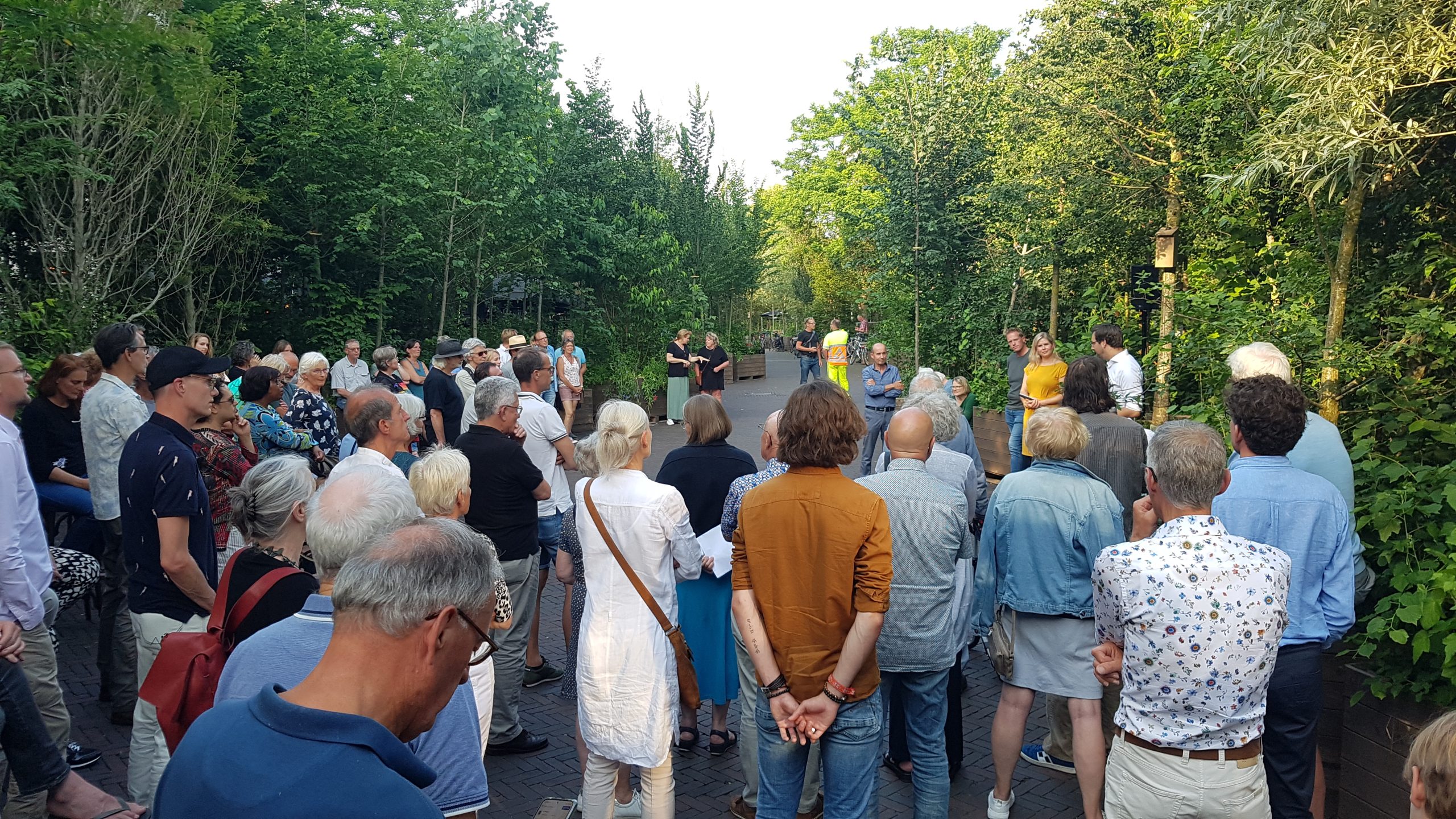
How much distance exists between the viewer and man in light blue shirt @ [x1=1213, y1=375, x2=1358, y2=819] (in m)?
3.28

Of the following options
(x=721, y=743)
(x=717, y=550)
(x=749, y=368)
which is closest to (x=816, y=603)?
(x=717, y=550)

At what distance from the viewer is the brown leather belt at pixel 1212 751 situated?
2.82 m

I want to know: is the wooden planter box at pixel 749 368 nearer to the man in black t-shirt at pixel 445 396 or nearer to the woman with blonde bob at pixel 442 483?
the man in black t-shirt at pixel 445 396

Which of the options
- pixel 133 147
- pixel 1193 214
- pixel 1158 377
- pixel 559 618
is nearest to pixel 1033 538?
pixel 559 618

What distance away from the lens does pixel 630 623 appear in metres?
3.90

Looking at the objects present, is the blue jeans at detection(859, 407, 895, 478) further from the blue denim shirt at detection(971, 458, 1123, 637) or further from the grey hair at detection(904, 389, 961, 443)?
the blue denim shirt at detection(971, 458, 1123, 637)

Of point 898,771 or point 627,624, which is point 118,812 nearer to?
point 627,624

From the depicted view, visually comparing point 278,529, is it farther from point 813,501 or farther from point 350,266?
point 350,266

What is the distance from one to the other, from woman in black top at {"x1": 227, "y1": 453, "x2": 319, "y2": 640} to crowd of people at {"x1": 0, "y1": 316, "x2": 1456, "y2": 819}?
0.4 inches

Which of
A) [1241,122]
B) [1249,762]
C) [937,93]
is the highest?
[937,93]

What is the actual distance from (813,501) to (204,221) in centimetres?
1247

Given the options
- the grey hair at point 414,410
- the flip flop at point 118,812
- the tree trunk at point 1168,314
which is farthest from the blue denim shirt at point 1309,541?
the grey hair at point 414,410

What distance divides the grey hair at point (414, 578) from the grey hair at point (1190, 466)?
2162mm

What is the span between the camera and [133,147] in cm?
1150
